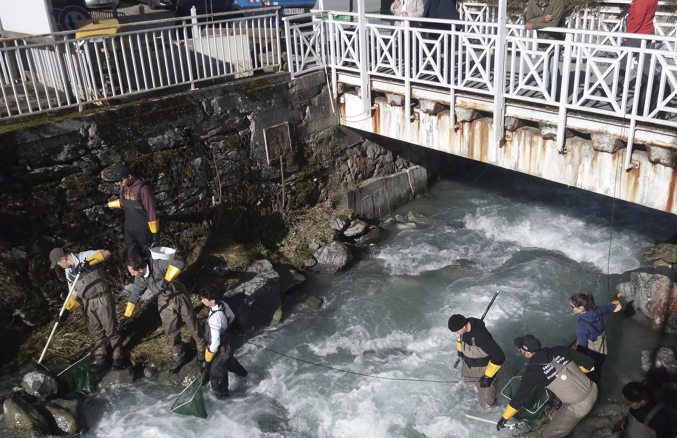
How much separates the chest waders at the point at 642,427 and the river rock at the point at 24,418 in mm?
6568

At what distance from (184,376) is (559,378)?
15.7 feet

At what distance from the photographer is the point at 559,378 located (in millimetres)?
6238

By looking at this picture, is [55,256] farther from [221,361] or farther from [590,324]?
[590,324]

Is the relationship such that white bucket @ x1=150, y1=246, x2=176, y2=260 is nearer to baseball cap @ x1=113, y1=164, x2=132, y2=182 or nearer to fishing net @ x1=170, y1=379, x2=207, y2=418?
baseball cap @ x1=113, y1=164, x2=132, y2=182

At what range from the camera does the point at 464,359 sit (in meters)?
7.19

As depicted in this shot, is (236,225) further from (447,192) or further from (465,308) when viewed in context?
(447,192)

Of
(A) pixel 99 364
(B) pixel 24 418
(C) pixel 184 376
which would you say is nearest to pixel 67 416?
(B) pixel 24 418

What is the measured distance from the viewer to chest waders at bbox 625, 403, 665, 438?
229 inches

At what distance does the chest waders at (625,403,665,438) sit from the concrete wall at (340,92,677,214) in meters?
2.69

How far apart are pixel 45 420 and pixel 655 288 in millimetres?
8689

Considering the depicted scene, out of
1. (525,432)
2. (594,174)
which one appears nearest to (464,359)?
(525,432)

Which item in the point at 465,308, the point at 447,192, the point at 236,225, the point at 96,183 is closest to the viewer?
the point at 96,183

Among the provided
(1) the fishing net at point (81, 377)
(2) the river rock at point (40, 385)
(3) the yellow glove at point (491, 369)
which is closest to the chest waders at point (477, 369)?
(3) the yellow glove at point (491, 369)

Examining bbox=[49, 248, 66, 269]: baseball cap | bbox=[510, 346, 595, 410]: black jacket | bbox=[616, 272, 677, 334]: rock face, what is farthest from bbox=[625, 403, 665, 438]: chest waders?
bbox=[49, 248, 66, 269]: baseball cap
